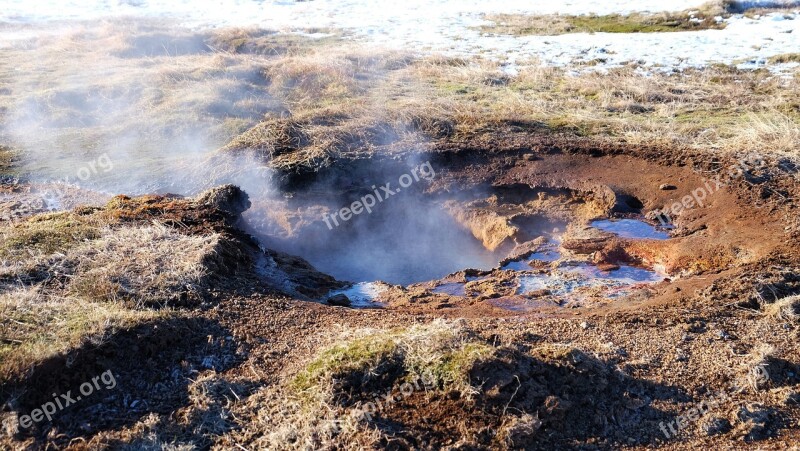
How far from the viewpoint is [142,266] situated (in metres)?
5.57

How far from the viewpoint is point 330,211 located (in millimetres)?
8555

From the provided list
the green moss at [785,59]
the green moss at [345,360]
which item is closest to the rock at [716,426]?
the green moss at [345,360]

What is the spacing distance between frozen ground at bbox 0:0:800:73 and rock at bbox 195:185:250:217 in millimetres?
9405

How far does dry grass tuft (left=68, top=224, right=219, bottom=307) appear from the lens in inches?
205

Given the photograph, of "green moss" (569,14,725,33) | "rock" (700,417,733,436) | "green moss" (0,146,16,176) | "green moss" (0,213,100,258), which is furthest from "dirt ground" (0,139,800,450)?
"green moss" (569,14,725,33)

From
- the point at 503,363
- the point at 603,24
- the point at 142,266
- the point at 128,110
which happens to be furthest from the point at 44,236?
the point at 603,24

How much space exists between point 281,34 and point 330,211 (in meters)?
13.3

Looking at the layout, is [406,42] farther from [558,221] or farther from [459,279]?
[459,279]

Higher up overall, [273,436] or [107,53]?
[107,53]

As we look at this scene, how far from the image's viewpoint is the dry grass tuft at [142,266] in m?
5.21

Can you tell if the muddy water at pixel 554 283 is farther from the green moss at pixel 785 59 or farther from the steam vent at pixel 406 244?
the green moss at pixel 785 59

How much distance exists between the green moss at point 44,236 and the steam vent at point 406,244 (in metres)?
0.04

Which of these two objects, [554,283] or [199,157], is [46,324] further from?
[199,157]

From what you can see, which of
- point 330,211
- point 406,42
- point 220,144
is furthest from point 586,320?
point 406,42
